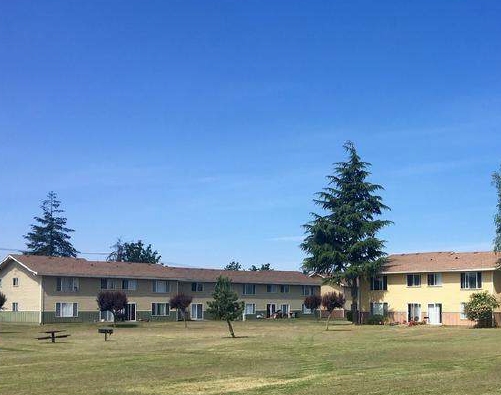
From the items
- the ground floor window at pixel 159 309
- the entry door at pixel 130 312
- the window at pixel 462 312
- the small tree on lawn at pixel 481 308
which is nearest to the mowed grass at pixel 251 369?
the small tree on lawn at pixel 481 308

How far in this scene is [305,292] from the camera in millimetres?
101438

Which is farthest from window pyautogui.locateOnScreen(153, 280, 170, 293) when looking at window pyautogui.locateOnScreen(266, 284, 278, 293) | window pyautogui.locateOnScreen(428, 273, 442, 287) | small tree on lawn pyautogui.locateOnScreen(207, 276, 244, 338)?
small tree on lawn pyautogui.locateOnScreen(207, 276, 244, 338)

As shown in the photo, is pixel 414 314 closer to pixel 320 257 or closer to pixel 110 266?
pixel 320 257

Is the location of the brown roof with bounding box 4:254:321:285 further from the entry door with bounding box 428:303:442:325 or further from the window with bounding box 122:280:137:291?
the entry door with bounding box 428:303:442:325

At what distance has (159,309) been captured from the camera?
8581cm

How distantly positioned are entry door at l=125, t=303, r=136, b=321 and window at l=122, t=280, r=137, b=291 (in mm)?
1878

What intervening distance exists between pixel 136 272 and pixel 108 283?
4318 millimetres

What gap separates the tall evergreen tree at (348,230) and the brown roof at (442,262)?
2.46 m

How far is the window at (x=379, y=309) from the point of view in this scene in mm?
75812

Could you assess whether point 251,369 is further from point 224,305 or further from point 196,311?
point 196,311

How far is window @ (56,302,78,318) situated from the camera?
251 feet

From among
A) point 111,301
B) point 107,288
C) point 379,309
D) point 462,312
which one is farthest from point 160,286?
point 462,312

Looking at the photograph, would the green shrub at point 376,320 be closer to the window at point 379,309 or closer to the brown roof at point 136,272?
the window at point 379,309

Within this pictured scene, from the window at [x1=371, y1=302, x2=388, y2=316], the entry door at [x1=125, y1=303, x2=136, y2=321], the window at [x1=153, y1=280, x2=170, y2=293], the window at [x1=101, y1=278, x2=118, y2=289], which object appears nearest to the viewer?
the window at [x1=371, y1=302, x2=388, y2=316]
